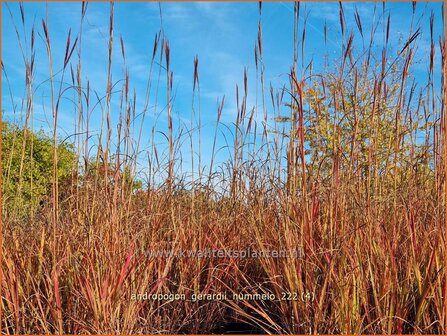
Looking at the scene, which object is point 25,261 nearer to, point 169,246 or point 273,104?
point 169,246

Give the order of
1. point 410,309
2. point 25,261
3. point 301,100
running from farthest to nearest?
point 25,261 < point 410,309 < point 301,100

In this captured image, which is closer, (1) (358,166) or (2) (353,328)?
(2) (353,328)

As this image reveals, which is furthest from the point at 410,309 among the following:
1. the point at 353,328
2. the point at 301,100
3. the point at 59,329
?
the point at 59,329

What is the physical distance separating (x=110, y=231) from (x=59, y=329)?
47cm

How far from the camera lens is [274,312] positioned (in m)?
2.30

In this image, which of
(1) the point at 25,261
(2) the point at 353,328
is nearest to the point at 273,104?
(2) the point at 353,328

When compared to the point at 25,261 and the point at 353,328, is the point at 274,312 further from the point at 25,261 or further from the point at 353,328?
the point at 25,261

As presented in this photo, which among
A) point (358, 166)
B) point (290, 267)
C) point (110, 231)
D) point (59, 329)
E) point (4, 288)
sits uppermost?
point (358, 166)

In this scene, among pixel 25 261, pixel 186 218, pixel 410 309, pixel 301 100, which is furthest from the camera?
pixel 186 218

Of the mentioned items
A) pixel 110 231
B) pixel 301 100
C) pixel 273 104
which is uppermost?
pixel 273 104

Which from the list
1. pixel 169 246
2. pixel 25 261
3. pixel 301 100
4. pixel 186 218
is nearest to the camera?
pixel 301 100

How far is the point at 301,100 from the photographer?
6.53ft

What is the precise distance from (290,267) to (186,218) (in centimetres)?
87

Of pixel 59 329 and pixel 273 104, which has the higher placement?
pixel 273 104
